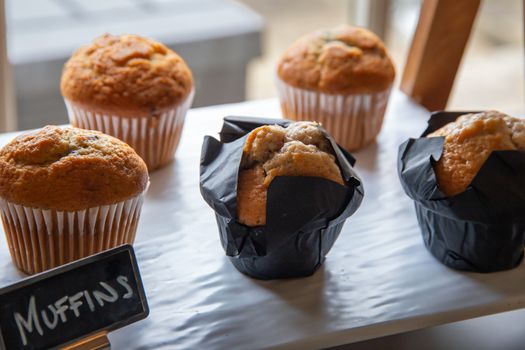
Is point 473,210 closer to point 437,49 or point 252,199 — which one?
point 252,199

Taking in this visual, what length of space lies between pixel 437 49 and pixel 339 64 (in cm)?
36

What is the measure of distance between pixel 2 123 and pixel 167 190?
0.88 metres

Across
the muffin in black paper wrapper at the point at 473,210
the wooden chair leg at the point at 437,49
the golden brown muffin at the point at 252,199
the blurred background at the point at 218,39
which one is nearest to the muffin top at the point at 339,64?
the wooden chair leg at the point at 437,49

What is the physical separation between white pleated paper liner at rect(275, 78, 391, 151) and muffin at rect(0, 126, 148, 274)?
0.55 m

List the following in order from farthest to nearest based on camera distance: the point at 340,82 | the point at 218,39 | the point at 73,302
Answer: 1. the point at 218,39
2. the point at 340,82
3. the point at 73,302

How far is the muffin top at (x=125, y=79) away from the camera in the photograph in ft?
5.04

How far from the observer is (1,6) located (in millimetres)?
2051

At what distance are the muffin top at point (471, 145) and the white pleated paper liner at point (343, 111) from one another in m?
0.40

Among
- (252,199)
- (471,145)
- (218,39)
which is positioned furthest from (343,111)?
(218,39)

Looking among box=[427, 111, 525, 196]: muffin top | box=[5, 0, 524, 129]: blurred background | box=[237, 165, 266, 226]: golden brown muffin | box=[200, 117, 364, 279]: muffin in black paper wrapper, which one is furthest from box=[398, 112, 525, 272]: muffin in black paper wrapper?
box=[5, 0, 524, 129]: blurred background

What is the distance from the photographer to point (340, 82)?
169 centimetres

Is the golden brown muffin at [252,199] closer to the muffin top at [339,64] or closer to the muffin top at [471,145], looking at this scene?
the muffin top at [471,145]

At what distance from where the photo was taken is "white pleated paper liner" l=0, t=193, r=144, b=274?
1229 mm

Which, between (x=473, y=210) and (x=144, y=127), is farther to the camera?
(x=144, y=127)
